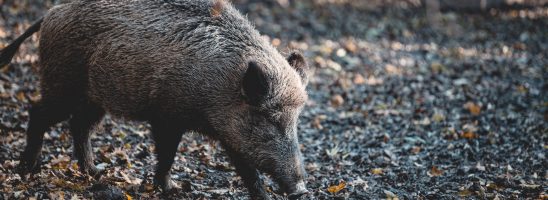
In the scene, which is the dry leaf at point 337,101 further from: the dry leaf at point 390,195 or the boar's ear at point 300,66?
the boar's ear at point 300,66

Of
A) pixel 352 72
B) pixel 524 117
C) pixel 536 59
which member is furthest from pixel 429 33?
pixel 524 117

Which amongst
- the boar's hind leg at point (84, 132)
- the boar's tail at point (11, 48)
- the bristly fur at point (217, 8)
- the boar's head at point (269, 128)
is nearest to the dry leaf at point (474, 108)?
the boar's head at point (269, 128)

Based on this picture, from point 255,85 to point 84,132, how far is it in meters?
2.05

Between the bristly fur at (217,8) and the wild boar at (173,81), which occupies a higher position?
the bristly fur at (217,8)

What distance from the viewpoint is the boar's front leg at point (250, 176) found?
4797mm

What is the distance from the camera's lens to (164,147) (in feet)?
16.1

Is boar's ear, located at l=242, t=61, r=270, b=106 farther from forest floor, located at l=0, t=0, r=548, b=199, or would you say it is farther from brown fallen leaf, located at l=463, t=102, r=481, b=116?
brown fallen leaf, located at l=463, t=102, r=481, b=116

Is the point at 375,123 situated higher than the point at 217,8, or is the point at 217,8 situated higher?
the point at 217,8

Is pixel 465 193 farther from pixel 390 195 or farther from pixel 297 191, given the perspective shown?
pixel 297 191

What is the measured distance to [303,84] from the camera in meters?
5.13

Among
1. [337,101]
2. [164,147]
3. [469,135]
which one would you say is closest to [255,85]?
[164,147]

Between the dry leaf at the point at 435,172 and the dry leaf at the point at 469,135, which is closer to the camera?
the dry leaf at the point at 435,172

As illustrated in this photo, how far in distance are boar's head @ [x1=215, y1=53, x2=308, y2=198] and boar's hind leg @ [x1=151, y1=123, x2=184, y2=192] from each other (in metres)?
0.44

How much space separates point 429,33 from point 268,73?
1040 centimetres
